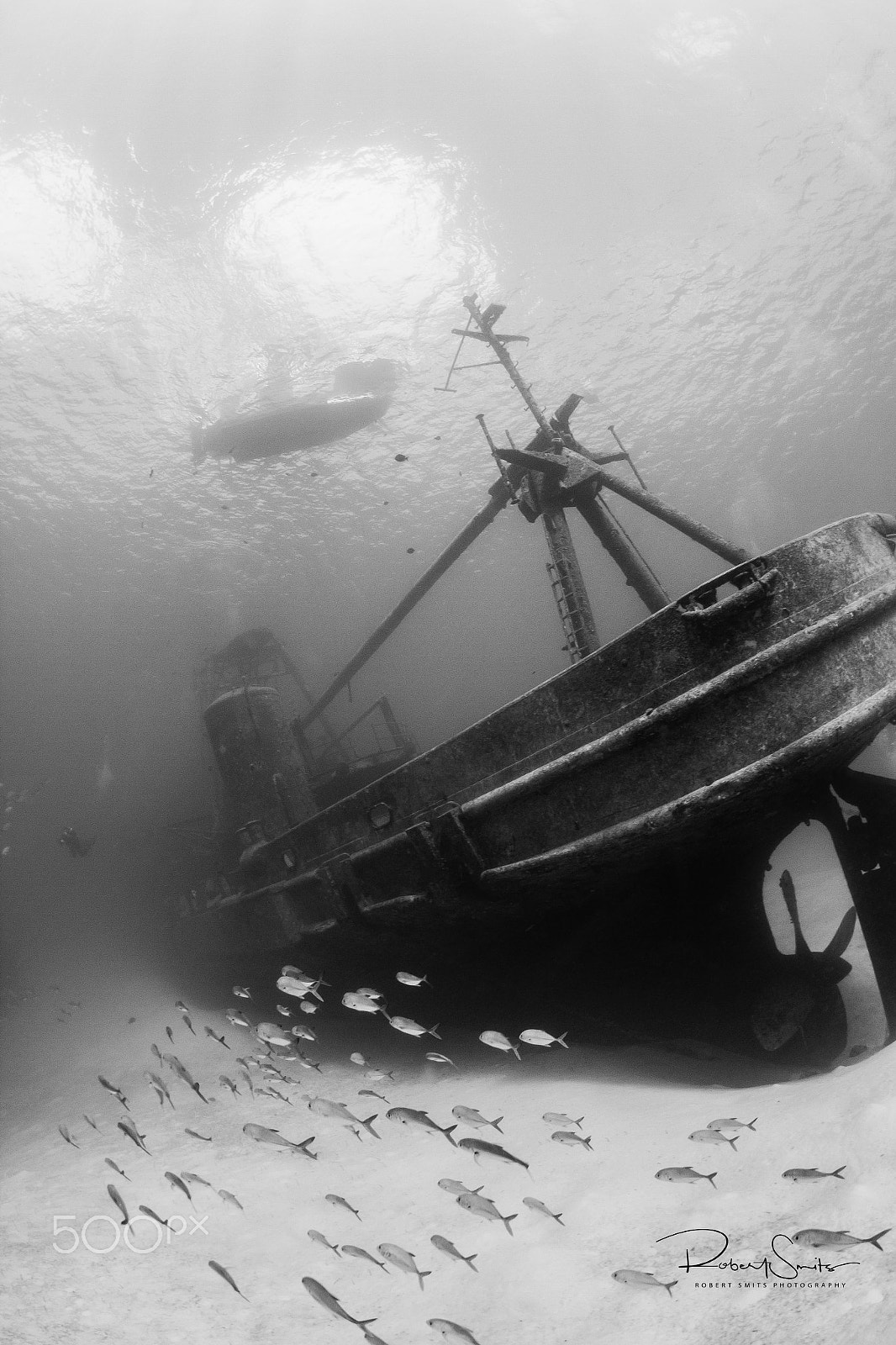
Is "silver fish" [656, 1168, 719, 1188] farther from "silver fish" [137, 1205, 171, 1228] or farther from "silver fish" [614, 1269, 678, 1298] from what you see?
"silver fish" [137, 1205, 171, 1228]

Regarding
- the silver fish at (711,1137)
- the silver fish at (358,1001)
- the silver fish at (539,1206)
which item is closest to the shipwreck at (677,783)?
the silver fish at (358,1001)

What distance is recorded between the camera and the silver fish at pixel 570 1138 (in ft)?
10.8

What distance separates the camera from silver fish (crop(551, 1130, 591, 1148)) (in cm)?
330

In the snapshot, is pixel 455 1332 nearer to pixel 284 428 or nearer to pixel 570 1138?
pixel 570 1138

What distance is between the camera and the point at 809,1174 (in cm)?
232

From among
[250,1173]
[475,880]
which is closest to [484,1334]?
[475,880]

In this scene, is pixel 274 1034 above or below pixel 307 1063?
above

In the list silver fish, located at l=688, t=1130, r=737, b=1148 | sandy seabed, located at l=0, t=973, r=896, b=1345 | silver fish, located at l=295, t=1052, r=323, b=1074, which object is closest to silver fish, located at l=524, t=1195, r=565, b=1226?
sandy seabed, located at l=0, t=973, r=896, b=1345

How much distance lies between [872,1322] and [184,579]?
96.5 feet

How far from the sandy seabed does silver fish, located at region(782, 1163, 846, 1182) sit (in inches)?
1.9

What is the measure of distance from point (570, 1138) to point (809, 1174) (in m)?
1.53

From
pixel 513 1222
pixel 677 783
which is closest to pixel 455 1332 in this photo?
pixel 513 1222

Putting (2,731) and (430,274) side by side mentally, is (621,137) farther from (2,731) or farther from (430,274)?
(2,731)
